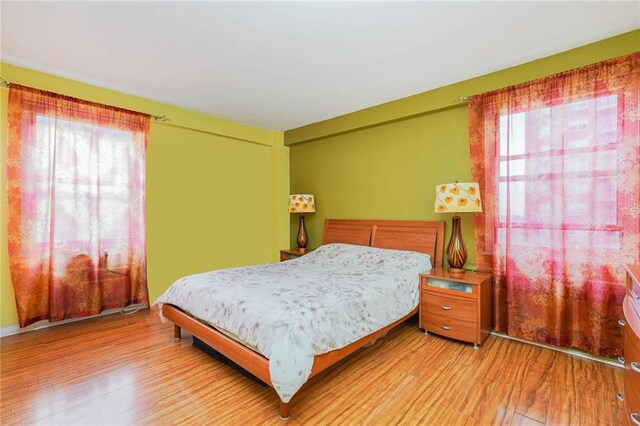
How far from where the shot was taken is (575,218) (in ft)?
7.73

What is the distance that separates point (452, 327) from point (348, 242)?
5.75 ft

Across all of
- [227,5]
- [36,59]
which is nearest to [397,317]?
[227,5]

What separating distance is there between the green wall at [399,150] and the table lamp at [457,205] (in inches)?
12.9

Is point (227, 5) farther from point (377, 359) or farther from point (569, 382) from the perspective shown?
point (569, 382)

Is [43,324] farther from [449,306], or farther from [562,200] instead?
[562,200]

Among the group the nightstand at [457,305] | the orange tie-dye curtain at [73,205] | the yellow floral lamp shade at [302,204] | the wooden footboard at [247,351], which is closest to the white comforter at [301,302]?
the wooden footboard at [247,351]

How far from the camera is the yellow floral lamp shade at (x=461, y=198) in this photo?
2.67 metres

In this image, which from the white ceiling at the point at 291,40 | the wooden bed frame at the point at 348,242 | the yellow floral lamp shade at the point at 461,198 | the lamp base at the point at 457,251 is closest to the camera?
the wooden bed frame at the point at 348,242

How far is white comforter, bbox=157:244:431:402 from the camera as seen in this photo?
168cm

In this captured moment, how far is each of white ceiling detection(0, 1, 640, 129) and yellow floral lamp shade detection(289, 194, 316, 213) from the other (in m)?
1.60

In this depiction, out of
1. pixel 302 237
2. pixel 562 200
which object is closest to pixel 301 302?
pixel 562 200

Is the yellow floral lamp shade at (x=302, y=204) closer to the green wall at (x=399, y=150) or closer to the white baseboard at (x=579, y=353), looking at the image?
the green wall at (x=399, y=150)

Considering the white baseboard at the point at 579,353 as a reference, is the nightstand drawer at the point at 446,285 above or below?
above

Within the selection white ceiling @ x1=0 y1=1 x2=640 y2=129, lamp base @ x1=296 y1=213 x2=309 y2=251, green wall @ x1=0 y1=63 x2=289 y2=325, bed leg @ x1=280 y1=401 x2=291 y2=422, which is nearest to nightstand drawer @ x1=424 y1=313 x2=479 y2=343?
bed leg @ x1=280 y1=401 x2=291 y2=422
